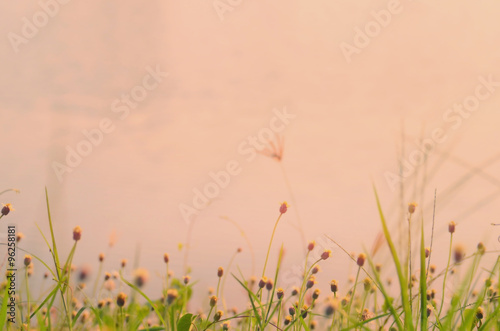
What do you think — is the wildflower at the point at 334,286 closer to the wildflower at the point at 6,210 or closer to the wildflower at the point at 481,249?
the wildflower at the point at 481,249

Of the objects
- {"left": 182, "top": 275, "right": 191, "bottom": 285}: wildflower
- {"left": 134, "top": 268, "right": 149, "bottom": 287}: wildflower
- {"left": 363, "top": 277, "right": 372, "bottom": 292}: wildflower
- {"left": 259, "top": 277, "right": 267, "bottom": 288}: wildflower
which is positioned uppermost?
{"left": 134, "top": 268, "right": 149, "bottom": 287}: wildflower

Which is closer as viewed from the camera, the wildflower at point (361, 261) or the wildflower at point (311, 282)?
the wildflower at point (361, 261)

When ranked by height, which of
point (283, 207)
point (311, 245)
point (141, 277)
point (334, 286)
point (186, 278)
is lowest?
point (186, 278)

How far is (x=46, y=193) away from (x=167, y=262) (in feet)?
5.13

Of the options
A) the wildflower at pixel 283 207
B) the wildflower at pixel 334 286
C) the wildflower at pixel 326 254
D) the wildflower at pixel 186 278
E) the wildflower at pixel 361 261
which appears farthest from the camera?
the wildflower at pixel 186 278

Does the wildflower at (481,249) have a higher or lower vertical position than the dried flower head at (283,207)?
lower

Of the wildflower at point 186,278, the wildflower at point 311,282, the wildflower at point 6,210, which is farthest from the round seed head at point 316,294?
the wildflower at point 6,210

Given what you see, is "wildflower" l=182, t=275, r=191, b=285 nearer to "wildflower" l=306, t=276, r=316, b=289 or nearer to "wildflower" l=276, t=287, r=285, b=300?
"wildflower" l=276, t=287, r=285, b=300

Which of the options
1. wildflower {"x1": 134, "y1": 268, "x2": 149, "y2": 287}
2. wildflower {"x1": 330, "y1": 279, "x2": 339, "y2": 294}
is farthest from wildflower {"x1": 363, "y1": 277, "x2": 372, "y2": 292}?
wildflower {"x1": 134, "y1": 268, "x2": 149, "y2": 287}

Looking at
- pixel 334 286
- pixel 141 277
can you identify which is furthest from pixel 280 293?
pixel 141 277

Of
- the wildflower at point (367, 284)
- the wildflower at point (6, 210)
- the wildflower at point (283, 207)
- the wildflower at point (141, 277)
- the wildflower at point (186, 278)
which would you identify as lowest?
the wildflower at point (186, 278)

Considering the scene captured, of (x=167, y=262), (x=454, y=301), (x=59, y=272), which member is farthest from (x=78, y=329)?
(x=454, y=301)

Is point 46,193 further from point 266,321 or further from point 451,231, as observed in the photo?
point 451,231

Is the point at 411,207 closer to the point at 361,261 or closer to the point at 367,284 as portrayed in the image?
the point at 361,261
